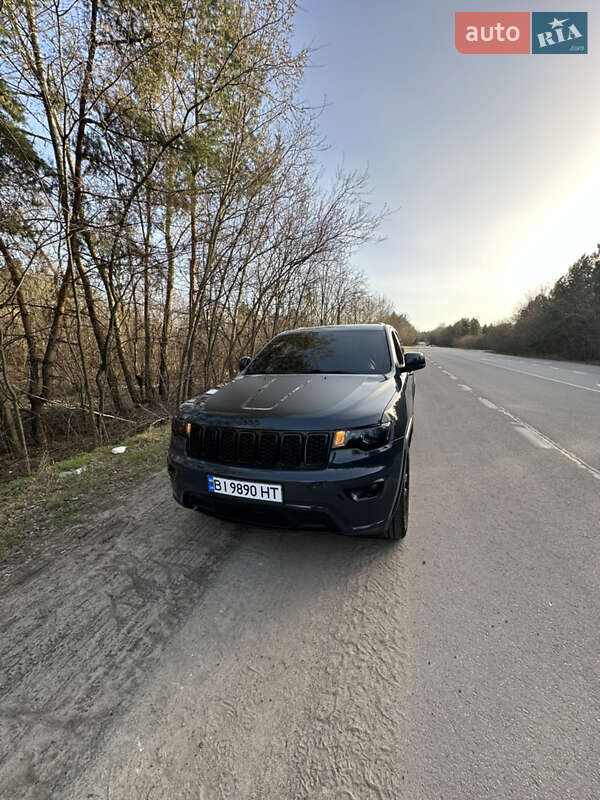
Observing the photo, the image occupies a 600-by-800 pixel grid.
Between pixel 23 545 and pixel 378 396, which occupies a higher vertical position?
pixel 378 396

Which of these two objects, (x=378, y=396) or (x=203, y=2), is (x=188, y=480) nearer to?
(x=378, y=396)

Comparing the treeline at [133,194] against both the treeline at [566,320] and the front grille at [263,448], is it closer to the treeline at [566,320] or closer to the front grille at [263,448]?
the front grille at [263,448]

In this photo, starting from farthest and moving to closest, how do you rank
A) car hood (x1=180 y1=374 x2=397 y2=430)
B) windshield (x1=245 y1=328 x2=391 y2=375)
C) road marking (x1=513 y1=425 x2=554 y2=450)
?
road marking (x1=513 y1=425 x2=554 y2=450) < windshield (x1=245 y1=328 x2=391 y2=375) < car hood (x1=180 y1=374 x2=397 y2=430)

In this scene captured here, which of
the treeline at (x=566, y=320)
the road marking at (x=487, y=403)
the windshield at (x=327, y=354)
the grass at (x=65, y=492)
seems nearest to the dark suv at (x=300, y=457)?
the windshield at (x=327, y=354)

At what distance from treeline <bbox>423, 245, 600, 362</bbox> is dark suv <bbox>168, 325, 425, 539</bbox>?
31.0m

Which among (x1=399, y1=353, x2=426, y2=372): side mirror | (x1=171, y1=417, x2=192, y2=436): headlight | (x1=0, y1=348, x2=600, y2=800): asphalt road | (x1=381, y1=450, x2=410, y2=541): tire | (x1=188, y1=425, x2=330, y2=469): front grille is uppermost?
(x1=399, y1=353, x2=426, y2=372): side mirror

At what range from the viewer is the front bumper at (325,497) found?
2051 mm

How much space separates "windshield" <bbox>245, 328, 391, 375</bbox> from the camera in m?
3.34

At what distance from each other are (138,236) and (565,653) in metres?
7.96

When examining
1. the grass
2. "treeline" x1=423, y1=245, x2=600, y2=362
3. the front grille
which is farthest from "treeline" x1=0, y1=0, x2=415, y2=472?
"treeline" x1=423, y1=245, x2=600, y2=362

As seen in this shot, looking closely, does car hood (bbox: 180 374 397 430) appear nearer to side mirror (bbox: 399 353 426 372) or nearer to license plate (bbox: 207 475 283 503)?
license plate (bbox: 207 475 283 503)

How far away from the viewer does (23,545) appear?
2.62 m

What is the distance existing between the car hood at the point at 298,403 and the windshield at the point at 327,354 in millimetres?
253

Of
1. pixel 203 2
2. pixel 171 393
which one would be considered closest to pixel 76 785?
pixel 203 2
